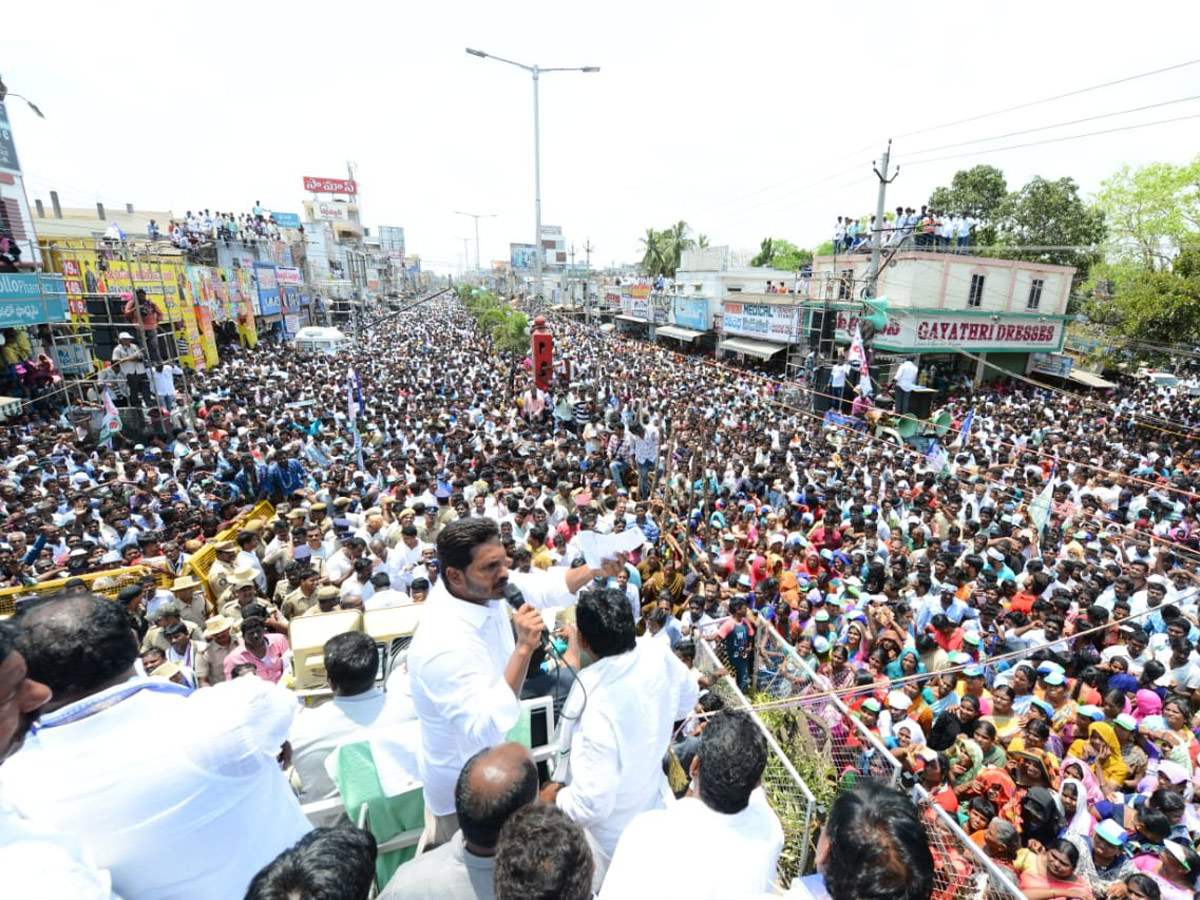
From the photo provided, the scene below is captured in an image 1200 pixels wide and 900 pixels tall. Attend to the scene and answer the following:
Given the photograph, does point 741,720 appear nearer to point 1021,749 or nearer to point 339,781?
point 339,781

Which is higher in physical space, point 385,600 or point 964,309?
point 964,309

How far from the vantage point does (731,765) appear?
1816mm

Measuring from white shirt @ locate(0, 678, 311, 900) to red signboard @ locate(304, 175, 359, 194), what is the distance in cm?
8443

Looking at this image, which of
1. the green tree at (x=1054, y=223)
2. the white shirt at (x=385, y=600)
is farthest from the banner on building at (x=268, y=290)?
the green tree at (x=1054, y=223)

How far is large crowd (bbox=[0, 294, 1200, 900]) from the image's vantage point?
61.1 inches

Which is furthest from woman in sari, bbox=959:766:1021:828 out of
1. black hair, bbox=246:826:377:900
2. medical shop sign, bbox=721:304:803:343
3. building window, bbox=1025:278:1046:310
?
building window, bbox=1025:278:1046:310

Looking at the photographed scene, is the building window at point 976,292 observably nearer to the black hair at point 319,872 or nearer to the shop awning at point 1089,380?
the shop awning at point 1089,380

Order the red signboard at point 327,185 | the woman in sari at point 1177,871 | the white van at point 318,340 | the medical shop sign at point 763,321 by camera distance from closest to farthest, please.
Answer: the woman in sari at point 1177,871 → the medical shop sign at point 763,321 → the white van at point 318,340 → the red signboard at point 327,185

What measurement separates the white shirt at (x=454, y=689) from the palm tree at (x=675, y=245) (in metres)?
49.2

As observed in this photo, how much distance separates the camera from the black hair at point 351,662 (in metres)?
2.49

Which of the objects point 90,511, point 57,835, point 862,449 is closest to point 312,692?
point 57,835

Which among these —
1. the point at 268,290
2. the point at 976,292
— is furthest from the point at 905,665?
the point at 268,290

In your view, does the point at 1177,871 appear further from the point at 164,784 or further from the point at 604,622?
the point at 164,784

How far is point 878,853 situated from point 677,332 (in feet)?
103
